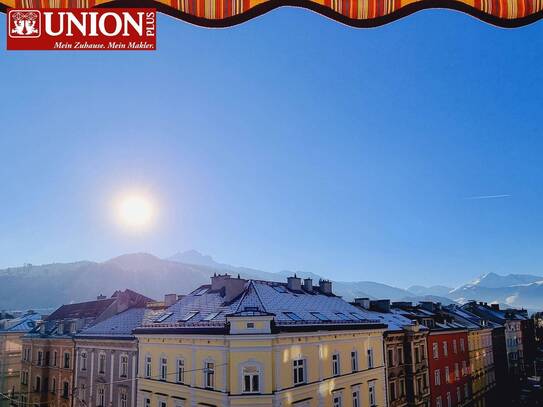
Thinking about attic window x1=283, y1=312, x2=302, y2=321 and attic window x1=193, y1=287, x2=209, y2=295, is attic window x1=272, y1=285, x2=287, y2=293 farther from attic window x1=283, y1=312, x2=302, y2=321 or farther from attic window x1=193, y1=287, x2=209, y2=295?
attic window x1=193, y1=287, x2=209, y2=295

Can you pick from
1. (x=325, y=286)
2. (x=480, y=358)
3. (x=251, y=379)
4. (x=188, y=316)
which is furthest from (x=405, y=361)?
(x=480, y=358)

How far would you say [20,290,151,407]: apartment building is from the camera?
973 inches

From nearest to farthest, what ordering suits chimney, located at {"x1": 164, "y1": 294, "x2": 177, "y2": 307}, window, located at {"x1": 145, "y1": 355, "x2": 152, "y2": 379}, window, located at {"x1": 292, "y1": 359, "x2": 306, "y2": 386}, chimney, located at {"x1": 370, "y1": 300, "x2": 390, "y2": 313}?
1. window, located at {"x1": 292, "y1": 359, "x2": 306, "y2": 386}
2. window, located at {"x1": 145, "y1": 355, "x2": 152, "y2": 379}
3. chimney, located at {"x1": 164, "y1": 294, "x2": 177, "y2": 307}
4. chimney, located at {"x1": 370, "y1": 300, "x2": 390, "y2": 313}

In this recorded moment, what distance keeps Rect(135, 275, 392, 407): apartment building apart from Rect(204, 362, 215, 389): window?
0.03 m

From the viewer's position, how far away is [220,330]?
16109mm

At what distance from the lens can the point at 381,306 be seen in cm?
2712

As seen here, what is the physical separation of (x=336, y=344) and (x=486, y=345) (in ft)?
75.3

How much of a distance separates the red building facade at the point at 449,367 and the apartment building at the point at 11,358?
26897 mm

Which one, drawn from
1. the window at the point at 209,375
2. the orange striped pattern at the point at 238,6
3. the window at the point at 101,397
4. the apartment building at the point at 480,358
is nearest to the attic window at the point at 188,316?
the window at the point at 209,375

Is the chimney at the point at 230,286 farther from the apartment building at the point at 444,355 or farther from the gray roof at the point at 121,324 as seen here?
the apartment building at the point at 444,355

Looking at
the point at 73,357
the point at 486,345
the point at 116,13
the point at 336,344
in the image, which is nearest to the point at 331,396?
the point at 336,344

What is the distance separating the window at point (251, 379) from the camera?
15.5 m

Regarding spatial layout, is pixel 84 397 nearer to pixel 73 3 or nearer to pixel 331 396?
pixel 331 396

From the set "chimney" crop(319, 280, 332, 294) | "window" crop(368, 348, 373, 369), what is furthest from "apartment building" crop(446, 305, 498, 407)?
"window" crop(368, 348, 373, 369)
